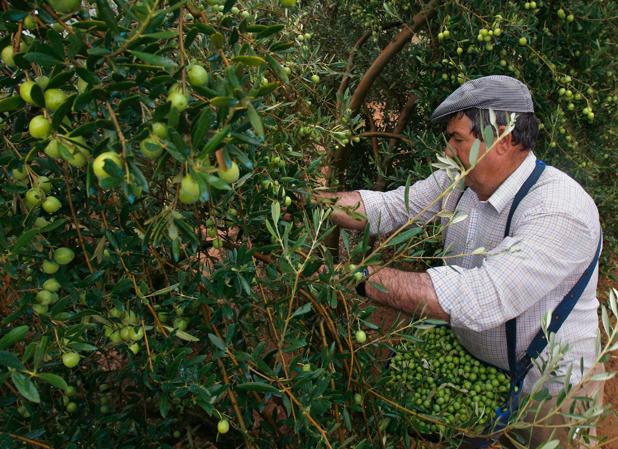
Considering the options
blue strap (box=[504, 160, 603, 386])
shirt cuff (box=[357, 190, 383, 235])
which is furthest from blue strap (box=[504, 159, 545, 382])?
shirt cuff (box=[357, 190, 383, 235])

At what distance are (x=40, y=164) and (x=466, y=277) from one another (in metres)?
1.58

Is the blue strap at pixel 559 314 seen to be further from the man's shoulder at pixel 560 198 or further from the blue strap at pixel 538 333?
the man's shoulder at pixel 560 198

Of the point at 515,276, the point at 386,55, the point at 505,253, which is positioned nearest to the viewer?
the point at 505,253

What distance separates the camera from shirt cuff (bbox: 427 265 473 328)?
2.01 metres

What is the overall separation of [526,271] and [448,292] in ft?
1.03

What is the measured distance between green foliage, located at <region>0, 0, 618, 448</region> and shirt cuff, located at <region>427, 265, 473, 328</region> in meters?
0.44

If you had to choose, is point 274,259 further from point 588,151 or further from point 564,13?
point 588,151

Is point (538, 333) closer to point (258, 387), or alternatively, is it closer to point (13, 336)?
point (258, 387)

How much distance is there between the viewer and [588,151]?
3617mm

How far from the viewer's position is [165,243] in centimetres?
129

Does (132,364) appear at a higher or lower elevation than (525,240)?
lower

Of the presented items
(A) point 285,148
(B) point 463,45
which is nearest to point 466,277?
(A) point 285,148

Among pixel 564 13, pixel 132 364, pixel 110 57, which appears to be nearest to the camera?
pixel 110 57

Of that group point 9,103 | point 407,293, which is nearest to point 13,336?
point 9,103
